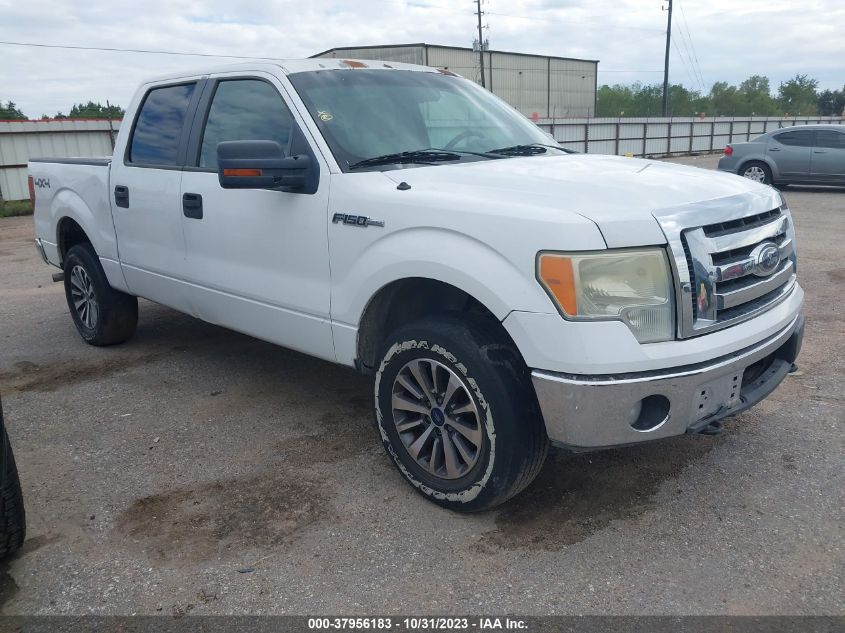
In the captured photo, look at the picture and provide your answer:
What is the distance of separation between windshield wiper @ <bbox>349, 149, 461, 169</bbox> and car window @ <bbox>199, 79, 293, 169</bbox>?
1.56 ft

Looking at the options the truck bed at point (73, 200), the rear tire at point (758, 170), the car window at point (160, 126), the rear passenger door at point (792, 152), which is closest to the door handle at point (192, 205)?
the car window at point (160, 126)

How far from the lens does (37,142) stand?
701 inches

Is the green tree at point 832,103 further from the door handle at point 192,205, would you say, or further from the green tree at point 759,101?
the door handle at point 192,205

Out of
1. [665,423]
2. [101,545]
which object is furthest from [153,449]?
[665,423]

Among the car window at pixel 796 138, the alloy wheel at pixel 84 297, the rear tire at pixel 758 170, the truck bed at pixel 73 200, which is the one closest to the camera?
the truck bed at pixel 73 200

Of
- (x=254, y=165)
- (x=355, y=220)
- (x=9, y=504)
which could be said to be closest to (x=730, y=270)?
(x=355, y=220)

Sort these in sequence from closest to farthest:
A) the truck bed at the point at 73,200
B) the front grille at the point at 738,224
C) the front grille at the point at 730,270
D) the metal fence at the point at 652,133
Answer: the front grille at the point at 730,270, the front grille at the point at 738,224, the truck bed at the point at 73,200, the metal fence at the point at 652,133

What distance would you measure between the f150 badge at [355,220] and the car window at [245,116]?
0.57 metres

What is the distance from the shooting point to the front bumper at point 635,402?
2684 mm

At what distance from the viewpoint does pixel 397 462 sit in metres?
3.42

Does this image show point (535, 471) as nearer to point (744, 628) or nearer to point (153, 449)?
point (744, 628)

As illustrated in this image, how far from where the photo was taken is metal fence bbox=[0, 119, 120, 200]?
1733cm

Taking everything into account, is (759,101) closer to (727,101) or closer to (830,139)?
(727,101)

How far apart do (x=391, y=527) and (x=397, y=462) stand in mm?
343
